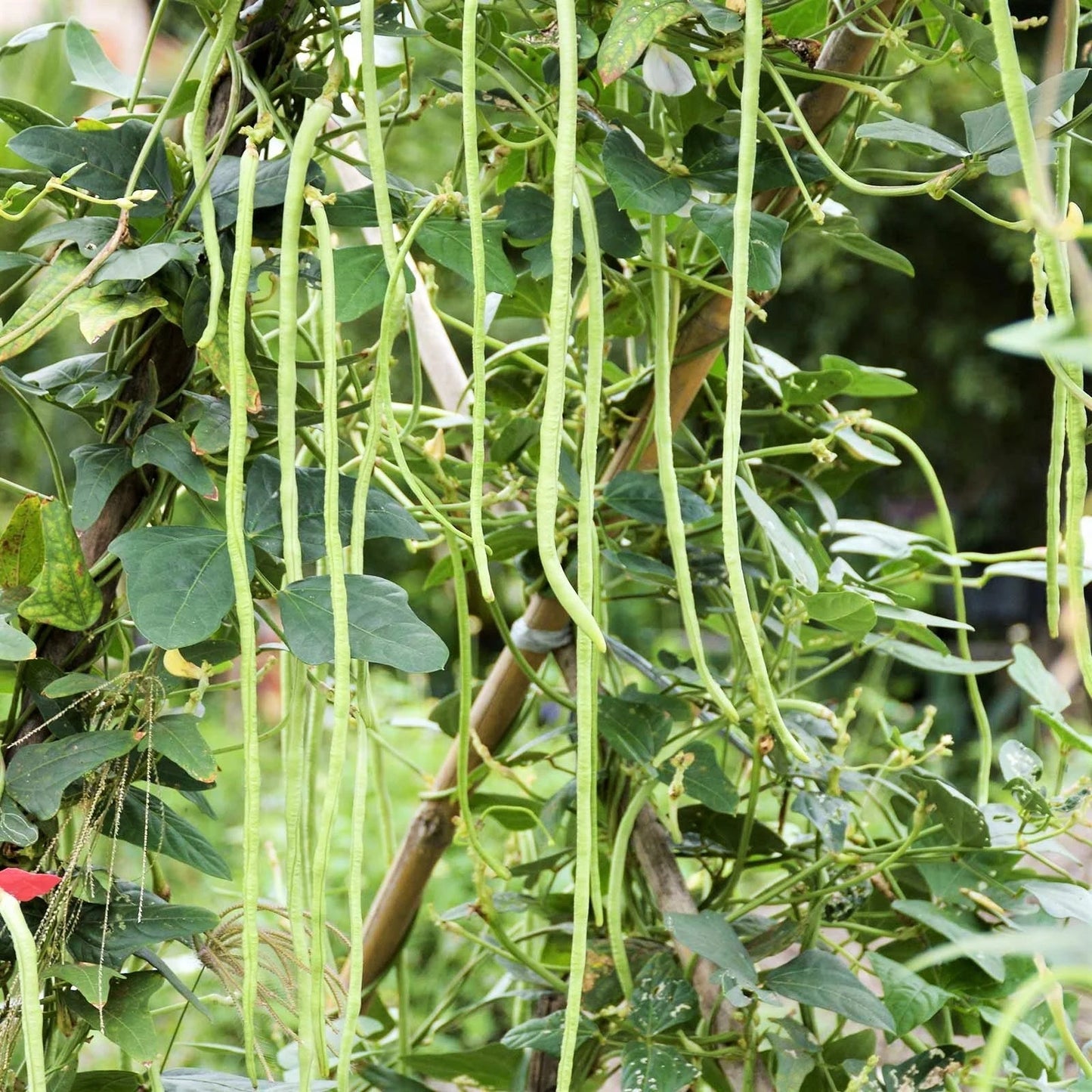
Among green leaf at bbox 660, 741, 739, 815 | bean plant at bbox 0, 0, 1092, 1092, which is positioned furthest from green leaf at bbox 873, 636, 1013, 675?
green leaf at bbox 660, 741, 739, 815

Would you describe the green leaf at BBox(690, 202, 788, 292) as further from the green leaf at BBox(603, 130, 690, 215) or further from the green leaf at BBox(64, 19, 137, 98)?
the green leaf at BBox(64, 19, 137, 98)

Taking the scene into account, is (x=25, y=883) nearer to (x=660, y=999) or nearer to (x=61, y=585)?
(x=61, y=585)

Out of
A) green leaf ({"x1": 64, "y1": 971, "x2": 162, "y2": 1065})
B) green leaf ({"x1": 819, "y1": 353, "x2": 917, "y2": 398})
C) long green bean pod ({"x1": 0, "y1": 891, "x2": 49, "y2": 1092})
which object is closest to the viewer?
long green bean pod ({"x1": 0, "y1": 891, "x2": 49, "y2": 1092})

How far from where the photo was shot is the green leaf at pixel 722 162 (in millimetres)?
438

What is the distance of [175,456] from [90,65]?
236 mm

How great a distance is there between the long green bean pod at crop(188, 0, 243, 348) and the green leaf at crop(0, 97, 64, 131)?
74 millimetres

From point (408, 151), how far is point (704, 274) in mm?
1905

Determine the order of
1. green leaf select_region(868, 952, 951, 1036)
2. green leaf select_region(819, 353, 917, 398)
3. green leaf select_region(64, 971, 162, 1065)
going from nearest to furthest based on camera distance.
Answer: green leaf select_region(64, 971, 162, 1065)
green leaf select_region(868, 952, 951, 1036)
green leaf select_region(819, 353, 917, 398)

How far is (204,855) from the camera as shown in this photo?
41cm

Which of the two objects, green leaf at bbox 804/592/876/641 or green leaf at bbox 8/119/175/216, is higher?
green leaf at bbox 8/119/175/216

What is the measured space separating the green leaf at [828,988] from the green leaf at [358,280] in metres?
0.31

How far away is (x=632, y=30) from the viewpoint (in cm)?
35

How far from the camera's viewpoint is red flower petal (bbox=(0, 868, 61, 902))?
336mm

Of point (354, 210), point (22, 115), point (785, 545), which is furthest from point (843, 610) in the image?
point (22, 115)
